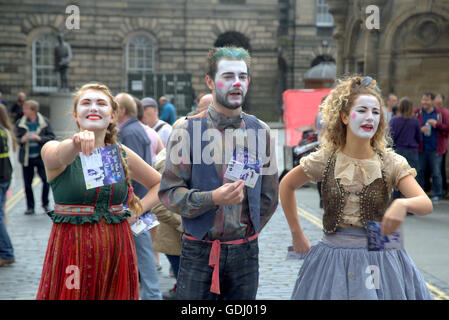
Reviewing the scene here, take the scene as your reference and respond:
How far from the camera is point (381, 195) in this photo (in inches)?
148

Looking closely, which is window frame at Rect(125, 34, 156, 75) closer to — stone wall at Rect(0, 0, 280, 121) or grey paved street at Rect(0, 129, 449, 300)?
stone wall at Rect(0, 0, 280, 121)

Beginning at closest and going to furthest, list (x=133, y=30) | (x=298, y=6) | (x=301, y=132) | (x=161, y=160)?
(x=161, y=160) < (x=301, y=132) < (x=133, y=30) < (x=298, y=6)

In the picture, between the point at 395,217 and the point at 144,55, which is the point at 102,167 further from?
the point at 144,55

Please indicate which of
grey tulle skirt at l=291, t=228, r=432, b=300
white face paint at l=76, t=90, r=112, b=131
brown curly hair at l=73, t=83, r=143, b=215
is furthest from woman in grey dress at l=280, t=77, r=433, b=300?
white face paint at l=76, t=90, r=112, b=131

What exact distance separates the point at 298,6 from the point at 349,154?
142 ft

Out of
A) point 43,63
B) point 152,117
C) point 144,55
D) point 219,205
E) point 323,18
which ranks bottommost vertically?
point 219,205

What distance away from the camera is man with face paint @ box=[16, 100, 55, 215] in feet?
37.0

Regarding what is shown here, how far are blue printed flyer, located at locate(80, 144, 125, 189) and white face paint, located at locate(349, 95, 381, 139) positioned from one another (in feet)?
4.26

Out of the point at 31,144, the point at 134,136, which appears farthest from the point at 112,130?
the point at 31,144

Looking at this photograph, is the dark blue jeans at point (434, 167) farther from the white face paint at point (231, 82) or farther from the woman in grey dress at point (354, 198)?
the white face paint at point (231, 82)

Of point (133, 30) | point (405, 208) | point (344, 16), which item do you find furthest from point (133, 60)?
point (405, 208)

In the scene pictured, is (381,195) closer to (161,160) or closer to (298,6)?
(161,160)

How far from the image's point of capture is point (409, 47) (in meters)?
13.1

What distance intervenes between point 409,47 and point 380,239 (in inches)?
403
